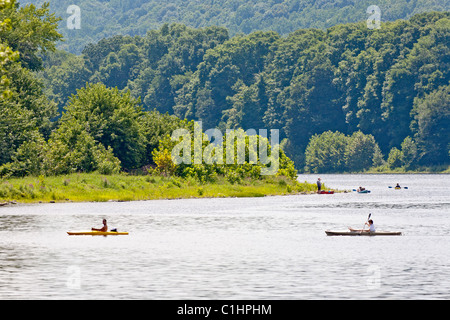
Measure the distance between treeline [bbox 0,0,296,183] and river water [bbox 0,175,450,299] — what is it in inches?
545

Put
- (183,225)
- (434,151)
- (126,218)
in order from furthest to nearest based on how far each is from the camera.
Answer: (434,151) → (126,218) → (183,225)


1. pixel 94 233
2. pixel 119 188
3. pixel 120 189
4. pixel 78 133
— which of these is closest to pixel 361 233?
pixel 94 233

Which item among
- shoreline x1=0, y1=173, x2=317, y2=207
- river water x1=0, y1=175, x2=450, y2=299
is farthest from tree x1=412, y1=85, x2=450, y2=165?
river water x1=0, y1=175, x2=450, y2=299

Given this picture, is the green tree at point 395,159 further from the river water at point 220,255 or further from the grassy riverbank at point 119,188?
the river water at point 220,255

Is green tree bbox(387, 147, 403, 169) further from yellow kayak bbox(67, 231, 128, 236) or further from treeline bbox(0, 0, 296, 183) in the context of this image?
yellow kayak bbox(67, 231, 128, 236)

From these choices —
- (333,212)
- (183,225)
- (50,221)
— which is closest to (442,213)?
(333,212)

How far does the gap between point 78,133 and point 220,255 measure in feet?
184

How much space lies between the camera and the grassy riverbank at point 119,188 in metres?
85.7

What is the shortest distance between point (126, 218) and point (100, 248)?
792 inches

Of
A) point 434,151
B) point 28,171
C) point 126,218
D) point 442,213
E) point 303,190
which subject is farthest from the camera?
point 434,151

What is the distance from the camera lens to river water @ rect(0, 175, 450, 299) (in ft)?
117

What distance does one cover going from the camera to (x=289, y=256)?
46.9 metres

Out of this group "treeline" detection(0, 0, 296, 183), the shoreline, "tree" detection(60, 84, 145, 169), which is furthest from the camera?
"tree" detection(60, 84, 145, 169)
